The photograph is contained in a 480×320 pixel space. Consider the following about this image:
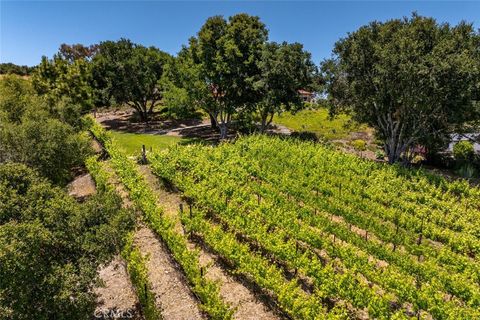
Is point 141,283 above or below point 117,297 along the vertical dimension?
above

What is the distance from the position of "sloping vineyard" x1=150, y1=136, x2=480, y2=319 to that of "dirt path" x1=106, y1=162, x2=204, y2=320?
6.95 ft

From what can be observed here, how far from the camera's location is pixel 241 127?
44594mm

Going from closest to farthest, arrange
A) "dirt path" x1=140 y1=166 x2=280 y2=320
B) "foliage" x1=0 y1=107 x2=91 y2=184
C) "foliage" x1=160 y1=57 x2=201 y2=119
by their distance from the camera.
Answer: "dirt path" x1=140 y1=166 x2=280 y2=320 → "foliage" x1=0 y1=107 x2=91 y2=184 → "foliage" x1=160 y1=57 x2=201 y2=119

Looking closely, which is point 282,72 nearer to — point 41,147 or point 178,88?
point 178,88

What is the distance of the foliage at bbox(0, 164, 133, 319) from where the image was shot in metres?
9.78

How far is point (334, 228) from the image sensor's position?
698 inches

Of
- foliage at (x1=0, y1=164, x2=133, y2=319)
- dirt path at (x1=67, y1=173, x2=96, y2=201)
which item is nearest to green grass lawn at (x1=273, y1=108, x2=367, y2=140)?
dirt path at (x1=67, y1=173, x2=96, y2=201)

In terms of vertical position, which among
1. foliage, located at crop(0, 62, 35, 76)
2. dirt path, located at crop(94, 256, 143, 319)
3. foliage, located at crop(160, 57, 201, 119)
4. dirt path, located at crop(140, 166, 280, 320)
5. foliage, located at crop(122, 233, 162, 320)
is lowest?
dirt path, located at crop(94, 256, 143, 319)

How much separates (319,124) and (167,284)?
41.6 metres

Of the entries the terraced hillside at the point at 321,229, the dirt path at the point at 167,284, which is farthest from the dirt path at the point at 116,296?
the terraced hillside at the point at 321,229

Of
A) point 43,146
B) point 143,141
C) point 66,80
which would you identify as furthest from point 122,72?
point 43,146

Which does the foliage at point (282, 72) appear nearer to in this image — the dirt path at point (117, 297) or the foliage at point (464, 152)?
the foliage at point (464, 152)

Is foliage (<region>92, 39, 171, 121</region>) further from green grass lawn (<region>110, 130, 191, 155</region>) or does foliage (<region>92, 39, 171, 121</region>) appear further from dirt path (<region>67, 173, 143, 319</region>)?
dirt path (<region>67, 173, 143, 319</region>)

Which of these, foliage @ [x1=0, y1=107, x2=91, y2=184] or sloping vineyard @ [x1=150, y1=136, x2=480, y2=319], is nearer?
sloping vineyard @ [x1=150, y1=136, x2=480, y2=319]
